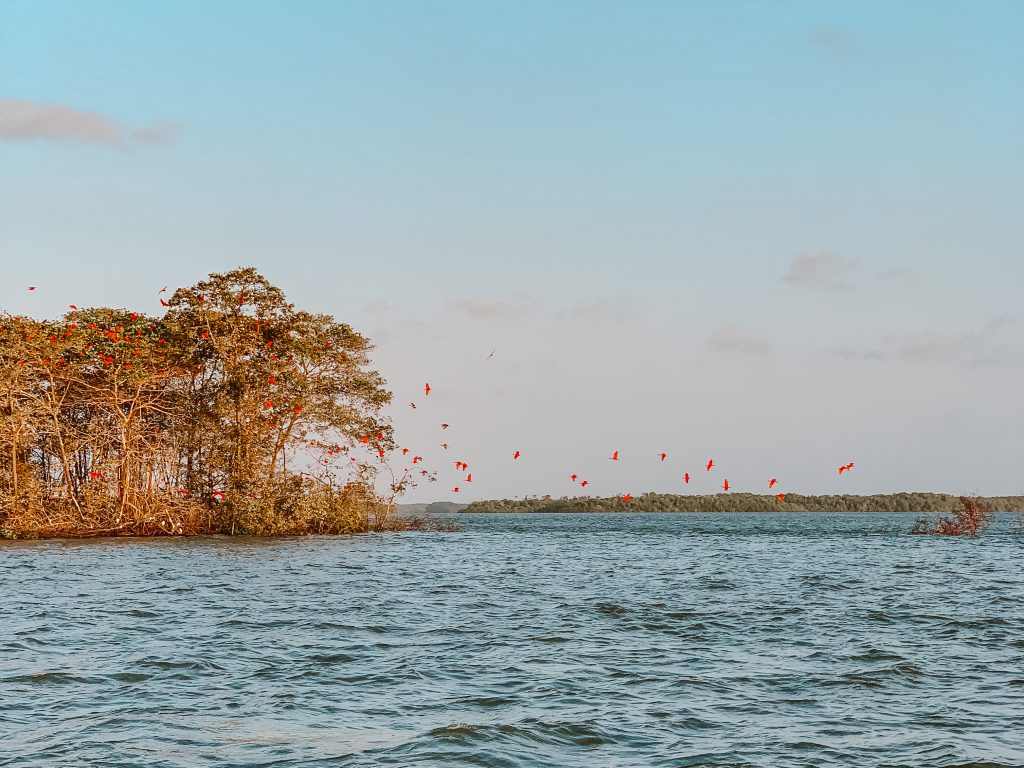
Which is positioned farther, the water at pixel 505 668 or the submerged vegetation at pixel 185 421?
the submerged vegetation at pixel 185 421

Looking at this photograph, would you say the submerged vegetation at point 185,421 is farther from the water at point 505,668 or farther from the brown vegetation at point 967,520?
the brown vegetation at point 967,520

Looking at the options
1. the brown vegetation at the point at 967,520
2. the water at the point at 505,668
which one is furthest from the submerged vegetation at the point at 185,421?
the brown vegetation at the point at 967,520

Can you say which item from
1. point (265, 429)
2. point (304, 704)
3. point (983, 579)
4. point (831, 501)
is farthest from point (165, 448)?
point (831, 501)

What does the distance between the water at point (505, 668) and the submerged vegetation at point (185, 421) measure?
596 inches

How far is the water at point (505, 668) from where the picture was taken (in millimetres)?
10766

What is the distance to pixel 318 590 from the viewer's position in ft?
84.7

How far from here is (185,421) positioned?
→ 4884cm

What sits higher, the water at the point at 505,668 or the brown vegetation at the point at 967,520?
the brown vegetation at the point at 967,520

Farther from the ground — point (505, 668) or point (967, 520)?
point (967, 520)

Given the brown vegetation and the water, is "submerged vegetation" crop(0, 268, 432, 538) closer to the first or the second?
the water

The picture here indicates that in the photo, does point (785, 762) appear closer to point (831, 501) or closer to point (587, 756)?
point (587, 756)

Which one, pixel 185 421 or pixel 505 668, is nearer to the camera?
pixel 505 668

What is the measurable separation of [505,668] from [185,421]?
37009mm

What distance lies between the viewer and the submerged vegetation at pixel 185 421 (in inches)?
1791
